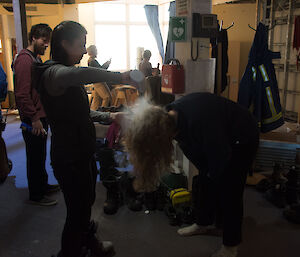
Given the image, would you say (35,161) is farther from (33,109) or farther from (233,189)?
(233,189)

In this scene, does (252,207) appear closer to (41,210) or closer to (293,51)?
(41,210)

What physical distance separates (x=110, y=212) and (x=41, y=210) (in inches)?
24.5

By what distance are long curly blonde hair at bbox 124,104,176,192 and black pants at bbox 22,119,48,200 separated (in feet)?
4.79

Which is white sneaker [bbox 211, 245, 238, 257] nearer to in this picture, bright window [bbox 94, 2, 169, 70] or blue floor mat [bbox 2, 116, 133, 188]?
blue floor mat [bbox 2, 116, 133, 188]

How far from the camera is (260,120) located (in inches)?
111

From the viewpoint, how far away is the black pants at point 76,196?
60.7 inches

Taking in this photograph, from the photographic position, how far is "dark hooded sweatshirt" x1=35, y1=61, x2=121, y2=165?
1339 millimetres

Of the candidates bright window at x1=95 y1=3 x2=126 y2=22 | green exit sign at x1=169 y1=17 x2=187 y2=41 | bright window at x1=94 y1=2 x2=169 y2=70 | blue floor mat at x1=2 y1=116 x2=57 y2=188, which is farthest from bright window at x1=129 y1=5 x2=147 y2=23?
green exit sign at x1=169 y1=17 x2=187 y2=41

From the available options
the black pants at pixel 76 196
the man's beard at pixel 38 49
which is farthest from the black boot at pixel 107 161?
the black pants at pixel 76 196

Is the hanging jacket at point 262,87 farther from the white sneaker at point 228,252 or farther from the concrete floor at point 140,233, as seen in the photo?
the white sneaker at point 228,252

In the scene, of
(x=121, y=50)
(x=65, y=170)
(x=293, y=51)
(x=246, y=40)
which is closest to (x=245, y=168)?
(x=65, y=170)

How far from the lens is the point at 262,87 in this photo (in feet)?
9.14

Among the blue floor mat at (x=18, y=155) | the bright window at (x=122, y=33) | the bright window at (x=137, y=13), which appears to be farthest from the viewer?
the bright window at (x=137, y=13)

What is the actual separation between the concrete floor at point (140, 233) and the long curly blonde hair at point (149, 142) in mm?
903
